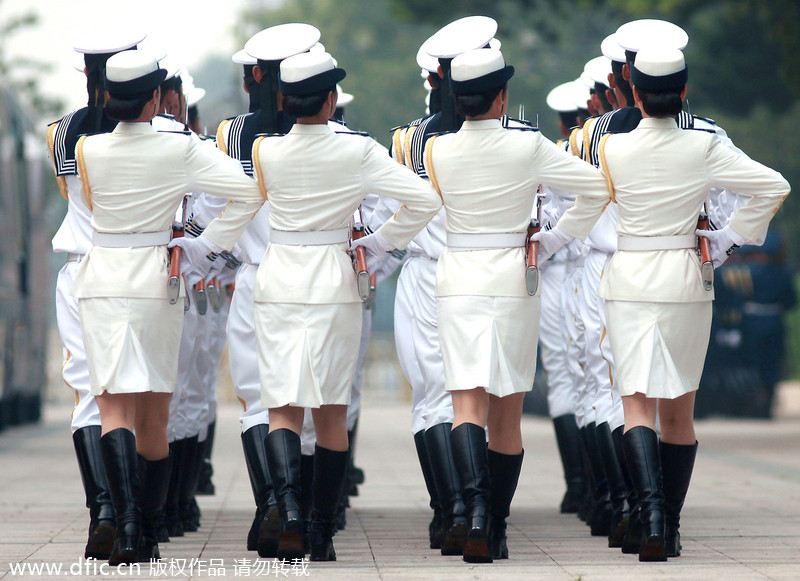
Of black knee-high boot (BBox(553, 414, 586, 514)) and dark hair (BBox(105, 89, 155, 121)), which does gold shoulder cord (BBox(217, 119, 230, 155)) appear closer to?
dark hair (BBox(105, 89, 155, 121))

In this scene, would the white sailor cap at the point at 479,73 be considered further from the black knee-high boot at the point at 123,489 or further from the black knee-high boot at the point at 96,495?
the black knee-high boot at the point at 96,495

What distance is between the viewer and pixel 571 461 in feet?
29.2

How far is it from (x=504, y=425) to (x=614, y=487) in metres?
0.96

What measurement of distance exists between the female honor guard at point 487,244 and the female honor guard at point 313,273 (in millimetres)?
215

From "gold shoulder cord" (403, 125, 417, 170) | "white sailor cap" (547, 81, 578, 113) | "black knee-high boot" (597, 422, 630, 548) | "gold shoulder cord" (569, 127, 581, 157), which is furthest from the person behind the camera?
"white sailor cap" (547, 81, 578, 113)

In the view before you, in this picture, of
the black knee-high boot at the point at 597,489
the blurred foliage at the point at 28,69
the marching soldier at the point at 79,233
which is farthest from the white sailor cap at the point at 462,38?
the blurred foliage at the point at 28,69

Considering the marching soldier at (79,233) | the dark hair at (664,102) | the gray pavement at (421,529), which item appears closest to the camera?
the gray pavement at (421,529)

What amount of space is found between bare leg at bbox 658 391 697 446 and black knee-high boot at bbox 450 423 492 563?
78 centimetres

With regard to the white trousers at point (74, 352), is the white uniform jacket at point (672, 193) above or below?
above

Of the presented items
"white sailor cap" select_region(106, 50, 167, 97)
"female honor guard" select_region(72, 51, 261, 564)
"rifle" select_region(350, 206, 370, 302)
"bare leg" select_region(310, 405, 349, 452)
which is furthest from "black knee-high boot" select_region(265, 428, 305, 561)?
"white sailor cap" select_region(106, 50, 167, 97)

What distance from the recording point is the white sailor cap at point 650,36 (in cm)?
696

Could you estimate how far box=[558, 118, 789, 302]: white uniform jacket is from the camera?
6406 mm

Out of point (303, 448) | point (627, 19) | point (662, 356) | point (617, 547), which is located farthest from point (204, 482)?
point (627, 19)

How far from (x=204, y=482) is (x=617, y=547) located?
11.4 feet
